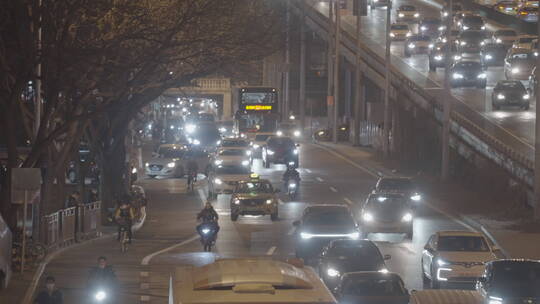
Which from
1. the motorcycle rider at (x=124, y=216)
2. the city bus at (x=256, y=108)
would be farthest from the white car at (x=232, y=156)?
the city bus at (x=256, y=108)

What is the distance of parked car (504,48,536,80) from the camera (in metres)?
72.9

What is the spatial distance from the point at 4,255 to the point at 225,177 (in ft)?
82.9

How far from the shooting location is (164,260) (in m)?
29.9

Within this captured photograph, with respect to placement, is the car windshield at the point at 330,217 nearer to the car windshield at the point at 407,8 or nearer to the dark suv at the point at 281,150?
the dark suv at the point at 281,150

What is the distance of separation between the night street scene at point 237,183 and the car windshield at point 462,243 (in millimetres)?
50

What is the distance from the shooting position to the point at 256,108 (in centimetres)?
7850

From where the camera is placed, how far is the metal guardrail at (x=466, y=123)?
147ft

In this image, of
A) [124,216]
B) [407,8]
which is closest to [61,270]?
[124,216]

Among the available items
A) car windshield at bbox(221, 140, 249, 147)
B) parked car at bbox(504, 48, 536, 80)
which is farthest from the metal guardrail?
car windshield at bbox(221, 140, 249, 147)

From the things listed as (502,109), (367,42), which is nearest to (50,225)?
(502,109)

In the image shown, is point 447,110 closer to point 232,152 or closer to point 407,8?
point 232,152

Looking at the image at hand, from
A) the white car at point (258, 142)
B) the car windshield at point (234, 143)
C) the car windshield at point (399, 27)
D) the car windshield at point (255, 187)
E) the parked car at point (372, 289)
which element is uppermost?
the car windshield at point (399, 27)

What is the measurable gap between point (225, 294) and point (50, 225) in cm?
2272

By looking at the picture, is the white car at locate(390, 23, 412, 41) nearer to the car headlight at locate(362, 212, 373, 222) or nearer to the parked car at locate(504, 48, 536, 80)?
the parked car at locate(504, 48, 536, 80)
